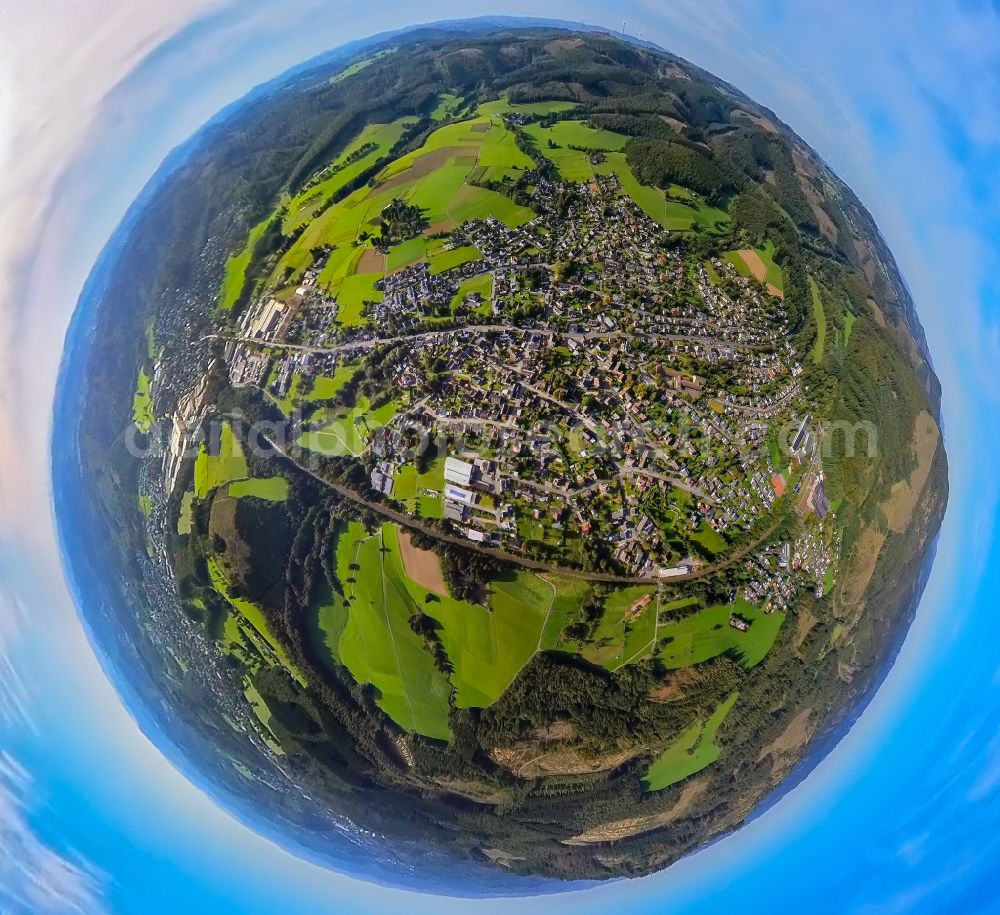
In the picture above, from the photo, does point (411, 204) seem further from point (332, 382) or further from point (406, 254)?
point (332, 382)

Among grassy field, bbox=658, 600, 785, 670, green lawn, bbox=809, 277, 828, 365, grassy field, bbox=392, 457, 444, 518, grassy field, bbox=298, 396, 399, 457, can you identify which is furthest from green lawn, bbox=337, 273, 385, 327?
green lawn, bbox=809, 277, 828, 365

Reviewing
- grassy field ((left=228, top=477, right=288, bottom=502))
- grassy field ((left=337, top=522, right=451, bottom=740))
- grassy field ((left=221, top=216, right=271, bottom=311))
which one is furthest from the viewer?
grassy field ((left=221, top=216, right=271, bottom=311))

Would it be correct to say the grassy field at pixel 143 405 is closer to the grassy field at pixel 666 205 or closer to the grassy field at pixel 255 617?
the grassy field at pixel 255 617

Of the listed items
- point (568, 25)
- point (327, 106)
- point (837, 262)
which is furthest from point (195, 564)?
point (568, 25)

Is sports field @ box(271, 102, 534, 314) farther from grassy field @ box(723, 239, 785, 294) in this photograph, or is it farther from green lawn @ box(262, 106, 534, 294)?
grassy field @ box(723, 239, 785, 294)

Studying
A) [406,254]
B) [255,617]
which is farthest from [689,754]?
[406,254]

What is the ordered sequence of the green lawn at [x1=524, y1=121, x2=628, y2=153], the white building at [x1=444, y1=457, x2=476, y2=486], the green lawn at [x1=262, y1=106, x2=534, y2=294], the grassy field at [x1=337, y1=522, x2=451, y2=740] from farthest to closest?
1. the green lawn at [x1=524, y1=121, x2=628, y2=153]
2. the green lawn at [x1=262, y1=106, x2=534, y2=294]
3. the grassy field at [x1=337, y1=522, x2=451, y2=740]
4. the white building at [x1=444, y1=457, x2=476, y2=486]
